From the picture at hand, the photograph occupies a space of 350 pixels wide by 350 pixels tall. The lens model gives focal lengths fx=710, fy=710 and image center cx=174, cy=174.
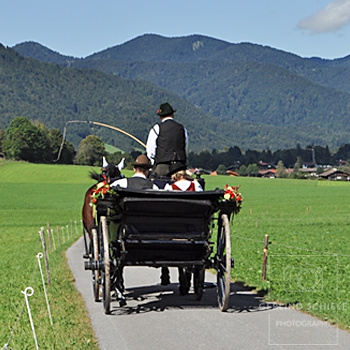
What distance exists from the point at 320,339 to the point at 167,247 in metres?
2.44

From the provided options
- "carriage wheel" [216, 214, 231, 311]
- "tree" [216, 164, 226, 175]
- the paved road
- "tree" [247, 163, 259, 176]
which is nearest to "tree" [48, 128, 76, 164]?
"tree" [216, 164, 226, 175]

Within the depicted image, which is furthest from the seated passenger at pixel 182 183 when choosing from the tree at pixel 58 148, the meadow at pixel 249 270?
the tree at pixel 58 148

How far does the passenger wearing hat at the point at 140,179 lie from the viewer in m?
9.88

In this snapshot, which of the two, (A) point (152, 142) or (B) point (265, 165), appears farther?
(B) point (265, 165)

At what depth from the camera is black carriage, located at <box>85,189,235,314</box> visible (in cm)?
885

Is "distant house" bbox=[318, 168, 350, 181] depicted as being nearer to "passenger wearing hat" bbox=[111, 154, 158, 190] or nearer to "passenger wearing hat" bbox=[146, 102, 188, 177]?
"passenger wearing hat" bbox=[146, 102, 188, 177]

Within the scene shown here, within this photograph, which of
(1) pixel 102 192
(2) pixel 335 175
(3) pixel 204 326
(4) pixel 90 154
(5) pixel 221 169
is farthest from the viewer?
(5) pixel 221 169

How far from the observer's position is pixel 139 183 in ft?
32.5

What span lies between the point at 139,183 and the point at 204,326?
2.48 m

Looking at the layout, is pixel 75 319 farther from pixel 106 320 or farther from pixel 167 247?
pixel 167 247

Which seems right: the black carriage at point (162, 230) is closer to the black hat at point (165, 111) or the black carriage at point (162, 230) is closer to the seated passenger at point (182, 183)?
the seated passenger at point (182, 183)

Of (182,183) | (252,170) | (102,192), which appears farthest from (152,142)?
(252,170)

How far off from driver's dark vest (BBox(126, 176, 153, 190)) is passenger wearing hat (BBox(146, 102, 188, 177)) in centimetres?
63

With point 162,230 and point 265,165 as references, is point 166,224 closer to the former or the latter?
point 162,230
